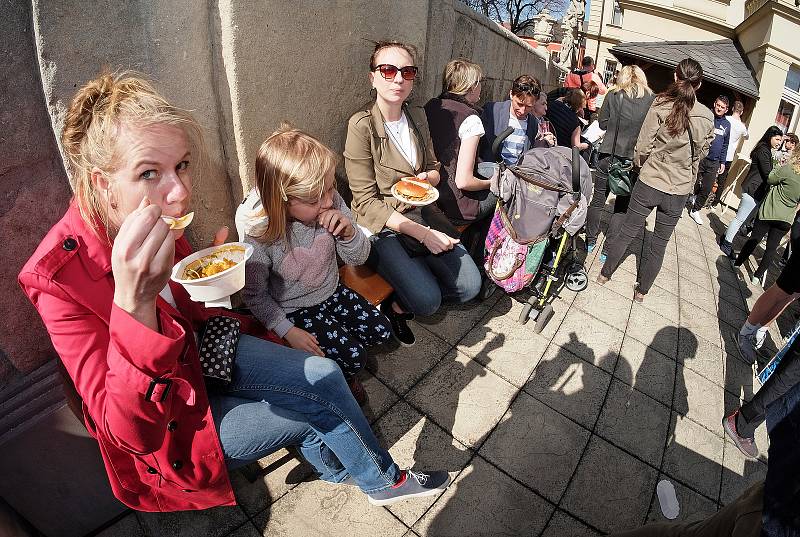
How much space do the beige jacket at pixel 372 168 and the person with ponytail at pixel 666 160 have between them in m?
2.55

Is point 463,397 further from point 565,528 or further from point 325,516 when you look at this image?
point 325,516

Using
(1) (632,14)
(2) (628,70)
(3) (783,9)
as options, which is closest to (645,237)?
(2) (628,70)

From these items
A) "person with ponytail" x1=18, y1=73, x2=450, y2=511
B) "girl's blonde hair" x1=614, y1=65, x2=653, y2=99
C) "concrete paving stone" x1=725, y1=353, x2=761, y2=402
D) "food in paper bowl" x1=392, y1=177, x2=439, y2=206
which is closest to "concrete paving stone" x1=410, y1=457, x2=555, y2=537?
"person with ponytail" x1=18, y1=73, x2=450, y2=511

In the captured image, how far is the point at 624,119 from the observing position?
189 inches

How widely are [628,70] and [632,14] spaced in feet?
72.5

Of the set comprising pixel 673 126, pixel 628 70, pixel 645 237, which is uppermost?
pixel 628 70

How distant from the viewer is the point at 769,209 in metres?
5.85

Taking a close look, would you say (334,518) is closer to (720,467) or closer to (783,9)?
(720,467)

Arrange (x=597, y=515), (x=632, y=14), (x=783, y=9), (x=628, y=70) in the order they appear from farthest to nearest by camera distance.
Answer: (x=632, y=14)
(x=783, y=9)
(x=628, y=70)
(x=597, y=515)

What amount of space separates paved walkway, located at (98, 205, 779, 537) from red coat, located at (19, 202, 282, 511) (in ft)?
2.10

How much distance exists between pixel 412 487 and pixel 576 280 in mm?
2969

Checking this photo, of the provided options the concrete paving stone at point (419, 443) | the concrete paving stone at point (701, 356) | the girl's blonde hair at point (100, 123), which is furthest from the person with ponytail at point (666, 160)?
the girl's blonde hair at point (100, 123)

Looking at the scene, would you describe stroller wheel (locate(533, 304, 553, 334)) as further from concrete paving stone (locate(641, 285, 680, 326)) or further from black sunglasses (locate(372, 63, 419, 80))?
black sunglasses (locate(372, 63, 419, 80))

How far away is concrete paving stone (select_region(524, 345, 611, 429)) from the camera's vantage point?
114 inches
